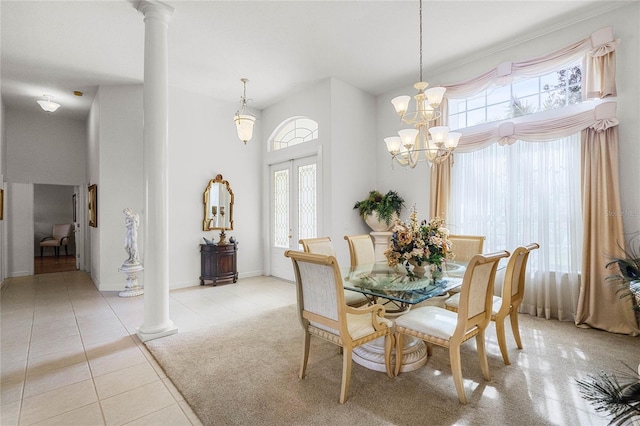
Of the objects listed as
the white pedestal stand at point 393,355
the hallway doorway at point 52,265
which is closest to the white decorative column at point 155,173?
the white pedestal stand at point 393,355

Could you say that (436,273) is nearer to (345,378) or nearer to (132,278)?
(345,378)

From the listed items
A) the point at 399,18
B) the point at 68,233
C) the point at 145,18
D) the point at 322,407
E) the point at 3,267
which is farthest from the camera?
the point at 68,233

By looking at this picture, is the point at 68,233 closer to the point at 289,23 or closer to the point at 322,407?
the point at 289,23

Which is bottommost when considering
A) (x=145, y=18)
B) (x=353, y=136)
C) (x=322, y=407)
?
(x=322, y=407)

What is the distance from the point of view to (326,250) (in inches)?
141

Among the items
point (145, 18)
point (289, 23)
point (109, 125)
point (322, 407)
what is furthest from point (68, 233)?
point (322, 407)

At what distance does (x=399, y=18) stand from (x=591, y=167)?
9.07 ft

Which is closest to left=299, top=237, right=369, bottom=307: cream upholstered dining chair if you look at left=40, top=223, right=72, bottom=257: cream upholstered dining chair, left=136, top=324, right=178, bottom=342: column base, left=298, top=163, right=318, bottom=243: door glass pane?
left=136, top=324, right=178, bottom=342: column base

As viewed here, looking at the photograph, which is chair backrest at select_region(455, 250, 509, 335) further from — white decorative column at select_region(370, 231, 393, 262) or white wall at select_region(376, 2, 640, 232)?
white decorative column at select_region(370, 231, 393, 262)

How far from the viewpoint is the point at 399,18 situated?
361cm

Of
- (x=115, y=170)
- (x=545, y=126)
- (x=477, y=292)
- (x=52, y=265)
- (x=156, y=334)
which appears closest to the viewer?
(x=477, y=292)

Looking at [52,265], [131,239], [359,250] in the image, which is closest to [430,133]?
[359,250]

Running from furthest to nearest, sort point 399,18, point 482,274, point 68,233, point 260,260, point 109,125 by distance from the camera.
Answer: point 68,233, point 260,260, point 109,125, point 399,18, point 482,274

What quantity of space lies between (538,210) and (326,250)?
9.03 ft
